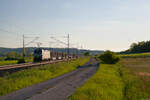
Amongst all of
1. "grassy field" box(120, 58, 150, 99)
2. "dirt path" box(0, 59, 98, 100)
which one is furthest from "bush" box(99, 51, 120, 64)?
"dirt path" box(0, 59, 98, 100)

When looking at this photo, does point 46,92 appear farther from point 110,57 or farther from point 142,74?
point 110,57

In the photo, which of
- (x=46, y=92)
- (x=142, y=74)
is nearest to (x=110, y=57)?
(x=142, y=74)

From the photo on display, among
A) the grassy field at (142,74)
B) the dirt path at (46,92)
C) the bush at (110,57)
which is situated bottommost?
the grassy field at (142,74)

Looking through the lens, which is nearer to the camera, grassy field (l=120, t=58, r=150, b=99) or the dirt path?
the dirt path

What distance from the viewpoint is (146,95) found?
545 inches

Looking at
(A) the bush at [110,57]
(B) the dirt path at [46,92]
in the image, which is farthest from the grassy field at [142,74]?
(A) the bush at [110,57]

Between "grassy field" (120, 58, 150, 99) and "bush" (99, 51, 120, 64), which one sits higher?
"bush" (99, 51, 120, 64)

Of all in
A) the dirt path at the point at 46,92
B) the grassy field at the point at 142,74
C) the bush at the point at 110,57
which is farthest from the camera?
the bush at the point at 110,57

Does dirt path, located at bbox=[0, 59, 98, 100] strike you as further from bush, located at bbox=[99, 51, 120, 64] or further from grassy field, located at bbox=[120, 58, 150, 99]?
bush, located at bbox=[99, 51, 120, 64]

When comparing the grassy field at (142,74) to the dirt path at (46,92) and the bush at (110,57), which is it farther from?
the bush at (110,57)

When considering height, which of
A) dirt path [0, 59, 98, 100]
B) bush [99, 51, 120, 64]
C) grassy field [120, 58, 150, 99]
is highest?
bush [99, 51, 120, 64]

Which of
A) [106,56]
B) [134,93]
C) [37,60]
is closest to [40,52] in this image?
[37,60]

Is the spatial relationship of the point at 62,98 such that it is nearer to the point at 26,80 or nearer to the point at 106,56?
the point at 26,80

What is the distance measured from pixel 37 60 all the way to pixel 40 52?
2.80 meters
